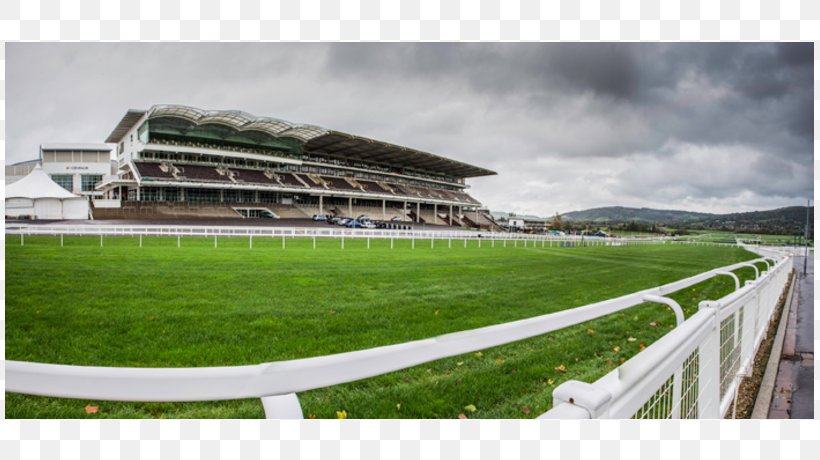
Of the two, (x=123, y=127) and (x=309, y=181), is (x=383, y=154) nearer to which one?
(x=309, y=181)

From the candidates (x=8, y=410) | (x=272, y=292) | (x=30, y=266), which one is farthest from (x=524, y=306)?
(x=30, y=266)

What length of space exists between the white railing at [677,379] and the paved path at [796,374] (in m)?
0.34

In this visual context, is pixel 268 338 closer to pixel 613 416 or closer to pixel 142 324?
pixel 142 324

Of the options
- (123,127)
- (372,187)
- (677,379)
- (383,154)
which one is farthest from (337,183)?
(677,379)

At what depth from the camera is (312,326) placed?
506 centimetres

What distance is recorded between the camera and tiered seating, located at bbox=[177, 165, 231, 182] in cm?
4000

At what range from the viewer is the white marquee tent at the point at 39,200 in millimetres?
12826

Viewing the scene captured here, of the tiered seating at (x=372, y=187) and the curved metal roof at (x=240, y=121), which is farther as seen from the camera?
the tiered seating at (x=372, y=187)

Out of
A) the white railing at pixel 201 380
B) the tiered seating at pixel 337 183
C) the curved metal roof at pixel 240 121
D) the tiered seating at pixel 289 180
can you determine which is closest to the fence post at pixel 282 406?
the white railing at pixel 201 380

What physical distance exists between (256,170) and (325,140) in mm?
Answer: 8862

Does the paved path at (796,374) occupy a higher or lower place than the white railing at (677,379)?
lower

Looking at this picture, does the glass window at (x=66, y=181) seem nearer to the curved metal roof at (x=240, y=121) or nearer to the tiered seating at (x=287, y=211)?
the curved metal roof at (x=240, y=121)

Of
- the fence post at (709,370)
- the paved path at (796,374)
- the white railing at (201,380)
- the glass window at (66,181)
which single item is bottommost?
the paved path at (796,374)

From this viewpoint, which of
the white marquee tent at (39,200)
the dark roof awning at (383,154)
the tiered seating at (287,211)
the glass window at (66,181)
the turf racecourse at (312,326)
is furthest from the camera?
the dark roof awning at (383,154)
